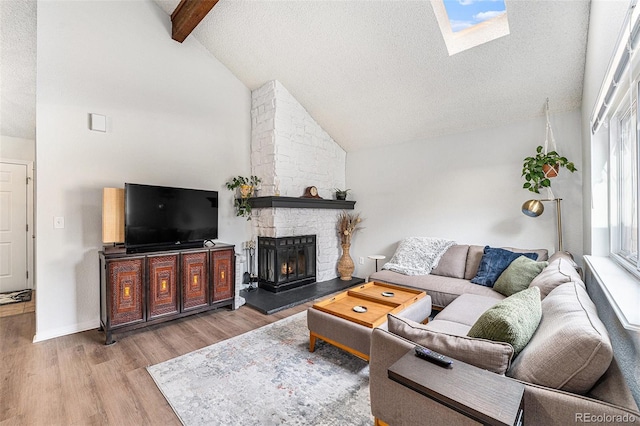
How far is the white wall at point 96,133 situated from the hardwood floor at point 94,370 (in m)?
0.42

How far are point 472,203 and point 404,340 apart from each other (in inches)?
121

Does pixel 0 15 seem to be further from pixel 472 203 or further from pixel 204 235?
pixel 472 203

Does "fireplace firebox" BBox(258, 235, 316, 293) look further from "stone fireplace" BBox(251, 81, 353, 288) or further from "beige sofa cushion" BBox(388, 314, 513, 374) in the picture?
"beige sofa cushion" BBox(388, 314, 513, 374)

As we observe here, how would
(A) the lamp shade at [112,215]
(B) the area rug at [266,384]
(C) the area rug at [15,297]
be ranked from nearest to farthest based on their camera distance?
1. (B) the area rug at [266,384]
2. (A) the lamp shade at [112,215]
3. (C) the area rug at [15,297]

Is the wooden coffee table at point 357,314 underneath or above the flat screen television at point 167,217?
underneath

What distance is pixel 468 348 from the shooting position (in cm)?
113

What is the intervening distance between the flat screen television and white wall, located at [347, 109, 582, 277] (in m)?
2.66

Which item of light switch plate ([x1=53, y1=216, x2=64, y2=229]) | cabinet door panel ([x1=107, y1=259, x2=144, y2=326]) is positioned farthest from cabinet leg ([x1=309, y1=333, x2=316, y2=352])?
light switch plate ([x1=53, y1=216, x2=64, y2=229])

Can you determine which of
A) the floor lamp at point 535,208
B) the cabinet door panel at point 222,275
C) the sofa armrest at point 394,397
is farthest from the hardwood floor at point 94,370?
the floor lamp at point 535,208

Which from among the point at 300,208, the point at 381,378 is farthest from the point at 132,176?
the point at 381,378

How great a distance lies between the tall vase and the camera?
4.75 m

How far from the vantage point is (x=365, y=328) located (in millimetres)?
2066

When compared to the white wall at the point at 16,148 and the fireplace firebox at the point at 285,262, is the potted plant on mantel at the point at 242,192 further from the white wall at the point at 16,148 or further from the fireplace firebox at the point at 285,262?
the white wall at the point at 16,148

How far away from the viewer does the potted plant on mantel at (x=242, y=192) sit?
4039 mm
